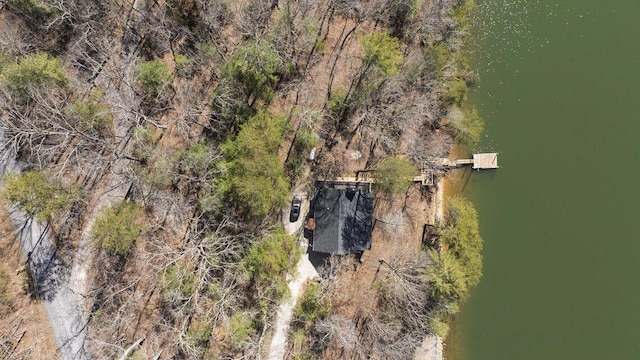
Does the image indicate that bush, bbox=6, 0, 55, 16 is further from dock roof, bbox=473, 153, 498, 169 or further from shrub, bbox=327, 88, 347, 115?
dock roof, bbox=473, 153, 498, 169

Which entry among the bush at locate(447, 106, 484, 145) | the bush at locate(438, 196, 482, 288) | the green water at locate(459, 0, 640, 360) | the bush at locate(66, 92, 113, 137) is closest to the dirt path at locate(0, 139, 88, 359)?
the bush at locate(66, 92, 113, 137)

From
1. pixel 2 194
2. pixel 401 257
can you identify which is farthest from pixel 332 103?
pixel 2 194

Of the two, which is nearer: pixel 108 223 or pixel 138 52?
pixel 108 223

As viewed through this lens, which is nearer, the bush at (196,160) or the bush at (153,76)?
the bush at (153,76)

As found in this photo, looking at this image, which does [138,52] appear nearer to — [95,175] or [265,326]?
[95,175]

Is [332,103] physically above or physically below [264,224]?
above

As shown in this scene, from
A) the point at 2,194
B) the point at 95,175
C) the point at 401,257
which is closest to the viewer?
the point at 2,194

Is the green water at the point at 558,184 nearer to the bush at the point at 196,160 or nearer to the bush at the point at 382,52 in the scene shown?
the bush at the point at 382,52

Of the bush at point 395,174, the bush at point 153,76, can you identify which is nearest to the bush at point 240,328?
the bush at point 395,174
